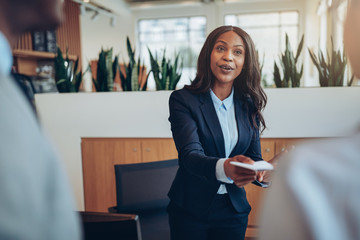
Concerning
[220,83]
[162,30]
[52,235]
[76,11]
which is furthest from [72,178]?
[162,30]

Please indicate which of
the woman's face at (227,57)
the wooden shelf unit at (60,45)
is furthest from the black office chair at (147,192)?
the wooden shelf unit at (60,45)

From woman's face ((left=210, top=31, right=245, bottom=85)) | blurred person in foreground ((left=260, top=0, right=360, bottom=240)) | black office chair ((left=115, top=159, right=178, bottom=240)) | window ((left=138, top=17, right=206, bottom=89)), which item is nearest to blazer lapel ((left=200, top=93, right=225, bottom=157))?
woman's face ((left=210, top=31, right=245, bottom=85))

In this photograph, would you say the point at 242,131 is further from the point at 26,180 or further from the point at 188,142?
the point at 26,180

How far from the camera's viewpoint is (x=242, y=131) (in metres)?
1.39

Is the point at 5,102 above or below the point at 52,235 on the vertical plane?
above

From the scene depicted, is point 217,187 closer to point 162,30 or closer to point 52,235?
point 52,235

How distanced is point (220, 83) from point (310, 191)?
123 centimetres

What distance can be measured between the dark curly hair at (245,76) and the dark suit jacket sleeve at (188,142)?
122mm

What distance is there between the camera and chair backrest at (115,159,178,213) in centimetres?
189

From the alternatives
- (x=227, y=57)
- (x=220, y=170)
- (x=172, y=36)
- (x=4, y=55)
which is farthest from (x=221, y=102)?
(x=172, y=36)

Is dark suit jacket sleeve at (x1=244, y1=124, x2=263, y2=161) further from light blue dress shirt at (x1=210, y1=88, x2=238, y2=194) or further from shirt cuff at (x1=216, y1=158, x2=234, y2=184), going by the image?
shirt cuff at (x1=216, y1=158, x2=234, y2=184)

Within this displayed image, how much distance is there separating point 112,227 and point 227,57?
0.86 meters

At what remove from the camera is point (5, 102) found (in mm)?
329

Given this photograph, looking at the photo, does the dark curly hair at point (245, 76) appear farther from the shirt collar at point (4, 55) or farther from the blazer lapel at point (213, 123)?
the shirt collar at point (4, 55)
